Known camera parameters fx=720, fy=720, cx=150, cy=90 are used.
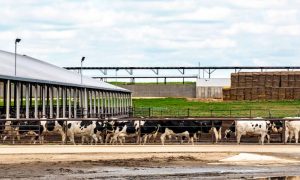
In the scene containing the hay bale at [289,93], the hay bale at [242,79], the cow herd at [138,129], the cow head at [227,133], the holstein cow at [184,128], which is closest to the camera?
the cow herd at [138,129]

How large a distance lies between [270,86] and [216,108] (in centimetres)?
1304

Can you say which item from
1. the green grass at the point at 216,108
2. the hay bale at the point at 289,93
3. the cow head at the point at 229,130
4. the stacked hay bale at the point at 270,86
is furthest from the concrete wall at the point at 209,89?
the cow head at the point at 229,130

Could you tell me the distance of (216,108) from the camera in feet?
221

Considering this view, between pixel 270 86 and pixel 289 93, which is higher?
pixel 270 86

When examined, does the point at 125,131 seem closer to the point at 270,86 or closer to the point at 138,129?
the point at 138,129

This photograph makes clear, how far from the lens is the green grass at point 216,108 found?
2202 inches

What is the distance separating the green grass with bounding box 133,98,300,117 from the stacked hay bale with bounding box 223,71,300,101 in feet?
8.21

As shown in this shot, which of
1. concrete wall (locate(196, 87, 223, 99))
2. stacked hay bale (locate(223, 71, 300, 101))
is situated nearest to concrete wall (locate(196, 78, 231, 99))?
concrete wall (locate(196, 87, 223, 99))

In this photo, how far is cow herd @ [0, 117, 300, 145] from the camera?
26781 mm

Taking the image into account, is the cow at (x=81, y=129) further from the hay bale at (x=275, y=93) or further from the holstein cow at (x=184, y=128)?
the hay bale at (x=275, y=93)

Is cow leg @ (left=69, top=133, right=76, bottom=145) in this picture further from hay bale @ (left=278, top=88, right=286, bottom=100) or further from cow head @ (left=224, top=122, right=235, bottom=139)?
hay bale @ (left=278, top=88, right=286, bottom=100)

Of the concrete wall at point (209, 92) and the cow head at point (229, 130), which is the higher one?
the concrete wall at point (209, 92)

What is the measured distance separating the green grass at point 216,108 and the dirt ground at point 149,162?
24739mm

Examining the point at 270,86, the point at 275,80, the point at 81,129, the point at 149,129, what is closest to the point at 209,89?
the point at 270,86
